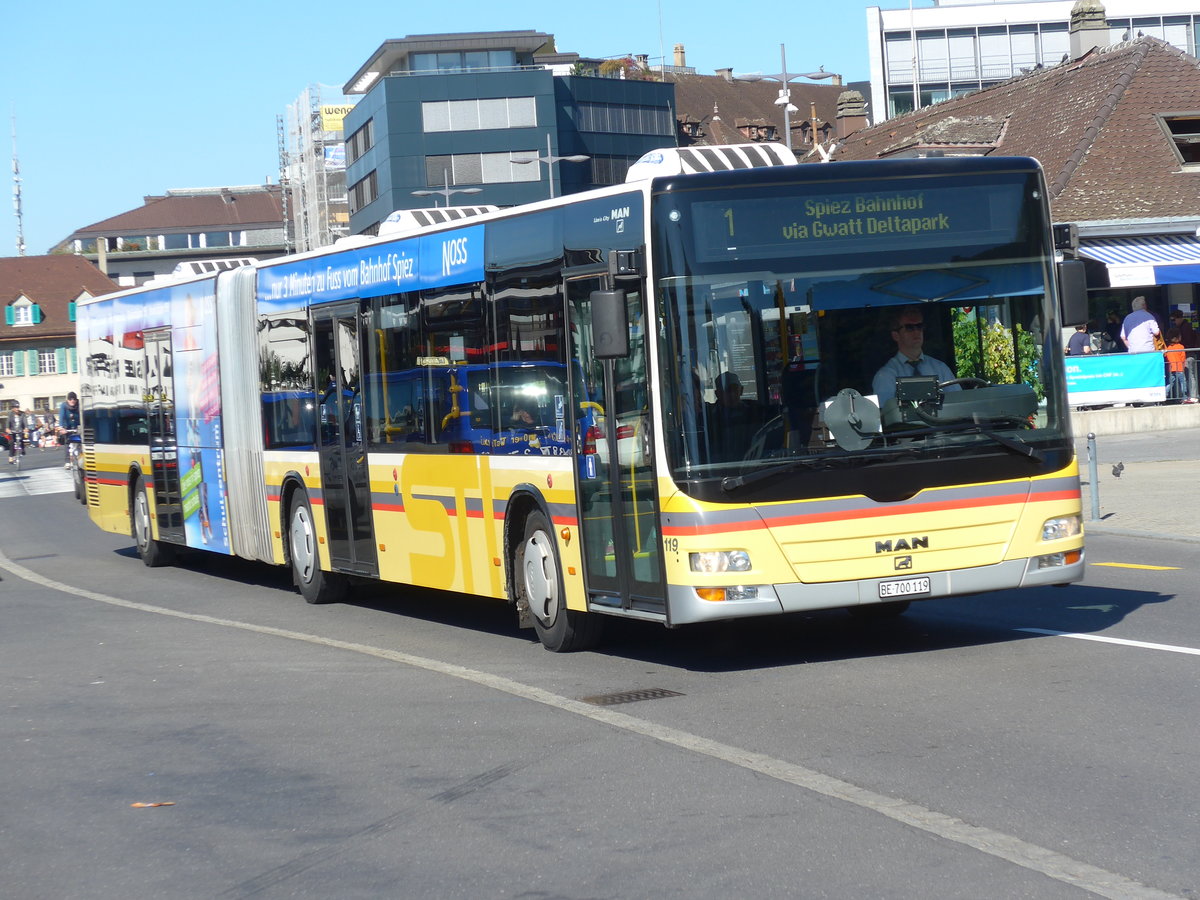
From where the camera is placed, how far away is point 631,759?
8172 millimetres

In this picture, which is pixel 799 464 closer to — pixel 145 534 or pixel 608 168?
pixel 145 534

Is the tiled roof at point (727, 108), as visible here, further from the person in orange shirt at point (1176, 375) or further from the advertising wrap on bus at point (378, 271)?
the advertising wrap on bus at point (378, 271)

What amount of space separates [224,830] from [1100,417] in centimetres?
2655

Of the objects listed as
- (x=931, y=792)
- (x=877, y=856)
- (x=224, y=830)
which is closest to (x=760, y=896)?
(x=877, y=856)

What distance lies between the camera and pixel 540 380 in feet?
38.5

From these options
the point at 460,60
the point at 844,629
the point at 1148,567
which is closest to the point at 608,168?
the point at 460,60

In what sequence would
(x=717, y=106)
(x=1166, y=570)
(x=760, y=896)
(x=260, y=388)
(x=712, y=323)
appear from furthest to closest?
(x=717, y=106)
(x=260, y=388)
(x=1166, y=570)
(x=712, y=323)
(x=760, y=896)

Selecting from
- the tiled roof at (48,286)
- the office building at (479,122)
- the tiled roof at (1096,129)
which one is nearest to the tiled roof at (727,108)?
the office building at (479,122)

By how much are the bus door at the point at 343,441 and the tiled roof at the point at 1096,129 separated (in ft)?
84.9

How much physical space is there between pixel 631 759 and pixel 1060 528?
3.81 m

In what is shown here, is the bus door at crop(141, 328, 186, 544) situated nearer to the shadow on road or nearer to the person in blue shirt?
the shadow on road

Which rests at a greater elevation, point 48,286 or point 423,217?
point 48,286

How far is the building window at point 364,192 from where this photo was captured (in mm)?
99500

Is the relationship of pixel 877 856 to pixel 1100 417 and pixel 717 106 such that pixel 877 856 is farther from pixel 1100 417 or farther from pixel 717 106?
pixel 717 106
